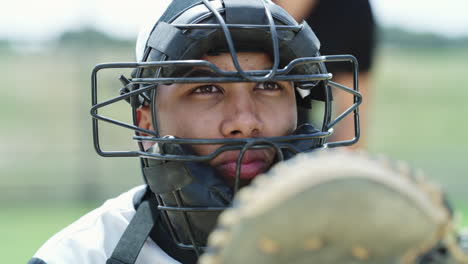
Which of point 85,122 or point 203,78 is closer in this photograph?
point 203,78

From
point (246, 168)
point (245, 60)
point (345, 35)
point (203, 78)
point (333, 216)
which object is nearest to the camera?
point (333, 216)

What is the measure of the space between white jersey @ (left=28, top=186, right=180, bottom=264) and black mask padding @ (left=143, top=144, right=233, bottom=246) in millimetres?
249

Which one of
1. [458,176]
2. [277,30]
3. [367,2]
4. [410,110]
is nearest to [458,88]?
[410,110]

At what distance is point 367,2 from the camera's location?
348cm

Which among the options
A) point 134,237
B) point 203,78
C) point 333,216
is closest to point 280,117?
point 203,78

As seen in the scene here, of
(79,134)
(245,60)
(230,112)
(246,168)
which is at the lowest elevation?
(79,134)

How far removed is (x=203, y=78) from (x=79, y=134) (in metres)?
8.00

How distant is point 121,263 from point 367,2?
1944mm

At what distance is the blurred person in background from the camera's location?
128 inches

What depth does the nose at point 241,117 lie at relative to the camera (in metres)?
1.98

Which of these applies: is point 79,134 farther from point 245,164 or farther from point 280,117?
point 245,164

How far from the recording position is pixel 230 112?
2053 millimetres

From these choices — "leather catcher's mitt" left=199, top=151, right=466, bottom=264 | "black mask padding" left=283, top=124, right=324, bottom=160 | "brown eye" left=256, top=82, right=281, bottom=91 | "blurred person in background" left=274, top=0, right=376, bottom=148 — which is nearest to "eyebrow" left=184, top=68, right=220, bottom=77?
"brown eye" left=256, top=82, right=281, bottom=91

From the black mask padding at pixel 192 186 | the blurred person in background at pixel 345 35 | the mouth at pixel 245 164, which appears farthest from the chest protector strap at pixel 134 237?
the blurred person in background at pixel 345 35
